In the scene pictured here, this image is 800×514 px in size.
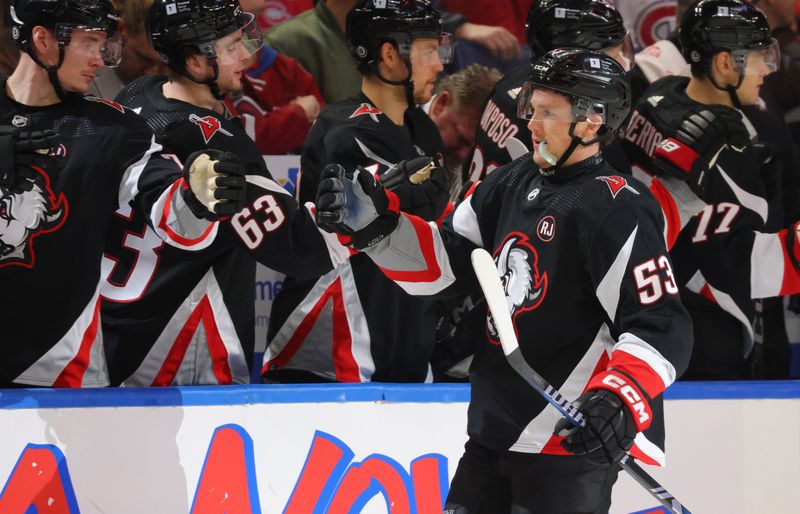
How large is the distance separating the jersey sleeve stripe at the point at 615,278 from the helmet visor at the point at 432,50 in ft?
5.17

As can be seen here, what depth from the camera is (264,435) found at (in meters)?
3.45

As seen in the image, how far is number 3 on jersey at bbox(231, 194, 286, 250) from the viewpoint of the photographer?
11.1 ft

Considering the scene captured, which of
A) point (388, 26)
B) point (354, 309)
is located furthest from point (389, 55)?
point (354, 309)

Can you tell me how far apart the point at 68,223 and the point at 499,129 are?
1.53m

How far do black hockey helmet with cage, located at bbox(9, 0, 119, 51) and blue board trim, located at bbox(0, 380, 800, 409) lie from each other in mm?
969

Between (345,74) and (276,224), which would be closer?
(276,224)

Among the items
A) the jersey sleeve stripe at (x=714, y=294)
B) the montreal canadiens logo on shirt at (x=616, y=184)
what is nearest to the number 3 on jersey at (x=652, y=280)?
the montreal canadiens logo on shirt at (x=616, y=184)

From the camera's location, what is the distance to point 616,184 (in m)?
2.69

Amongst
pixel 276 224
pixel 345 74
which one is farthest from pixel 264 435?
pixel 345 74

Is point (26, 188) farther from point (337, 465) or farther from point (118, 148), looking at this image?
point (337, 465)

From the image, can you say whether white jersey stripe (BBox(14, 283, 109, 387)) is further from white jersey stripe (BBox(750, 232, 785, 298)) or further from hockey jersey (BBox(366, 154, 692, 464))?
white jersey stripe (BBox(750, 232, 785, 298))

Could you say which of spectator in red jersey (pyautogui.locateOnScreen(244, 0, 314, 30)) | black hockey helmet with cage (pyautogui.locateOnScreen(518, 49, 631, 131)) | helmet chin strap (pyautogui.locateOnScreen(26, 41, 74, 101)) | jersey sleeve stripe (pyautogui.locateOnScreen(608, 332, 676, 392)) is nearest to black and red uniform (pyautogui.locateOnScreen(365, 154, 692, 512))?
jersey sleeve stripe (pyautogui.locateOnScreen(608, 332, 676, 392))

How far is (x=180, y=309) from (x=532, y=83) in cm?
136

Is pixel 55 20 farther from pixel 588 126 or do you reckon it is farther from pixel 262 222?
pixel 588 126
